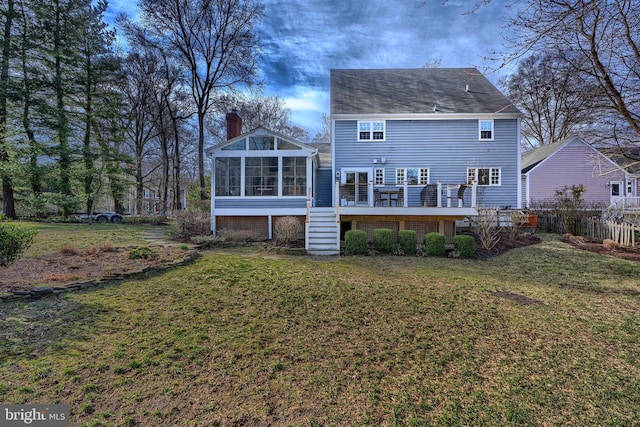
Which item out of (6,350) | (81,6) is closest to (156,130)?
(81,6)

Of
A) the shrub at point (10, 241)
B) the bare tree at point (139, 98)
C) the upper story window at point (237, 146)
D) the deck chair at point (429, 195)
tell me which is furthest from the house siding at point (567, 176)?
the bare tree at point (139, 98)

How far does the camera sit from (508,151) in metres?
14.0

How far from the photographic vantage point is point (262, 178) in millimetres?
11742

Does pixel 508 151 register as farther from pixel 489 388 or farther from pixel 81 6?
pixel 81 6

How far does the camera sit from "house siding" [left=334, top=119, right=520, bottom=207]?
45.9 feet

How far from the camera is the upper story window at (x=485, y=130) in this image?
1402 cm

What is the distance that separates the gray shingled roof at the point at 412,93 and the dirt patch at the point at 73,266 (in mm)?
10921

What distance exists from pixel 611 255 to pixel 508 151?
715 centimetres

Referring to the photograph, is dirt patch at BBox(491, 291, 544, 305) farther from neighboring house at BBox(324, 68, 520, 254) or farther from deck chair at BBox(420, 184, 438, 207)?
neighboring house at BBox(324, 68, 520, 254)

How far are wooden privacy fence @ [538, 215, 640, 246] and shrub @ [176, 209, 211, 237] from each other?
15159 mm

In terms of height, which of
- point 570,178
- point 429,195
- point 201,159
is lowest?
point 429,195

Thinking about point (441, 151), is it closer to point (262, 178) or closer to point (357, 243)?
point (357, 243)

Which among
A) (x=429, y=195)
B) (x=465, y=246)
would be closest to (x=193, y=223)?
(x=429, y=195)

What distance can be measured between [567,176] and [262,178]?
20763 mm
